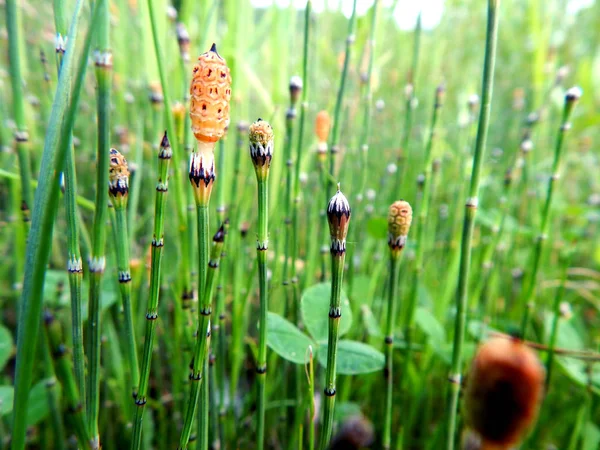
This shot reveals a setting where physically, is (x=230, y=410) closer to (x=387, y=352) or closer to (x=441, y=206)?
(x=387, y=352)

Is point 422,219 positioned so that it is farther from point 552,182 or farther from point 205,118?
point 205,118

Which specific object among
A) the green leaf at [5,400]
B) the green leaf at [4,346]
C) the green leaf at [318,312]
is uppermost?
the green leaf at [318,312]

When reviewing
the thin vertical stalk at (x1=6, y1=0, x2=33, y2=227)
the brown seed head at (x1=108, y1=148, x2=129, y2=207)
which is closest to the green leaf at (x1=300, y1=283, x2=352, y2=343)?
the brown seed head at (x1=108, y1=148, x2=129, y2=207)

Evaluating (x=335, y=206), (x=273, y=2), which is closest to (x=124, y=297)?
(x=335, y=206)

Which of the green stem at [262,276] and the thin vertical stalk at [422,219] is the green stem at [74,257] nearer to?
the green stem at [262,276]

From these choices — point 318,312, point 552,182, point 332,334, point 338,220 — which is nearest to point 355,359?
point 318,312

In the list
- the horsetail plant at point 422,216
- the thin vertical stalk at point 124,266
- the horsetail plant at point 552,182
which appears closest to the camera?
the thin vertical stalk at point 124,266

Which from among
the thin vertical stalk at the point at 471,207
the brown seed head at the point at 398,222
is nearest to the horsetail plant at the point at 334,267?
the brown seed head at the point at 398,222
